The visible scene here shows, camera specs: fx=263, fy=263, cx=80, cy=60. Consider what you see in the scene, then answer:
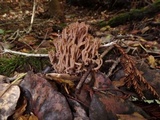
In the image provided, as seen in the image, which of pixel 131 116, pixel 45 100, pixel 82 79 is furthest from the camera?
pixel 82 79

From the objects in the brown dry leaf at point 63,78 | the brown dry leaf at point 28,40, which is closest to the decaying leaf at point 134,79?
the brown dry leaf at point 63,78

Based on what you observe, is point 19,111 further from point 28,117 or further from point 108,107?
point 108,107

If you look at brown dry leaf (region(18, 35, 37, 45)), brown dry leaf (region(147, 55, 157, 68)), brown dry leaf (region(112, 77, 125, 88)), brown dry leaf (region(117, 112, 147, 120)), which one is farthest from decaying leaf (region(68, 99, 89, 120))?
brown dry leaf (region(18, 35, 37, 45))

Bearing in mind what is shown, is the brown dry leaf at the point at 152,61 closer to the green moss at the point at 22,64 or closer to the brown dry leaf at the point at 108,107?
the brown dry leaf at the point at 108,107

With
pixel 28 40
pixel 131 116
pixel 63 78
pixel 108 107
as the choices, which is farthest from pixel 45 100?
pixel 28 40

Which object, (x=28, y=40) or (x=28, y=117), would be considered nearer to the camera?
(x=28, y=117)

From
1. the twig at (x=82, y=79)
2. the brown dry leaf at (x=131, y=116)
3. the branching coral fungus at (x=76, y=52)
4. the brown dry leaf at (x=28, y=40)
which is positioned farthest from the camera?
the brown dry leaf at (x=28, y=40)
